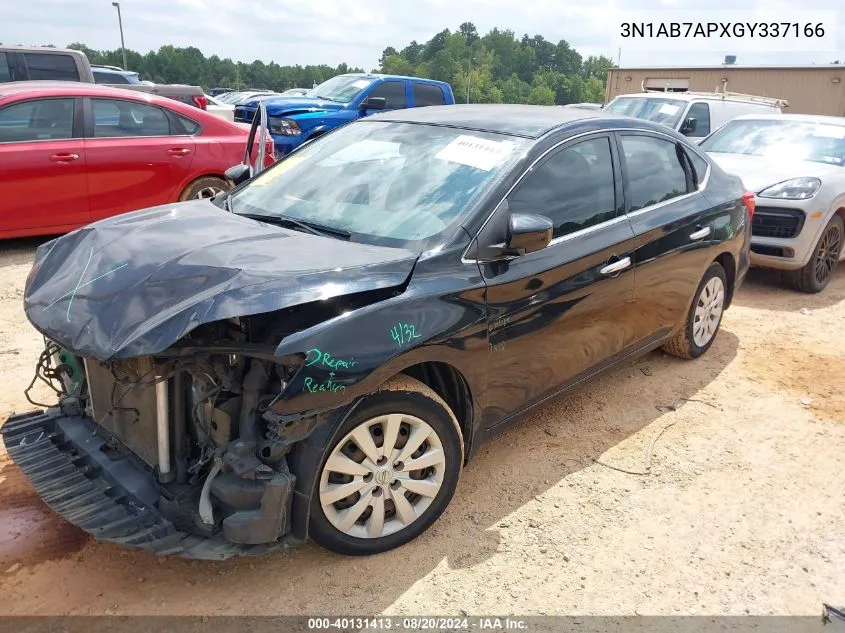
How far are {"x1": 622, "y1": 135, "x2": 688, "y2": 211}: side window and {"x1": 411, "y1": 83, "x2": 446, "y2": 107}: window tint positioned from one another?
28.3ft

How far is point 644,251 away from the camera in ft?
12.9

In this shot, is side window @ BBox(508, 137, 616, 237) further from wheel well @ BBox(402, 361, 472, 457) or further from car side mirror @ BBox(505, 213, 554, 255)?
wheel well @ BBox(402, 361, 472, 457)

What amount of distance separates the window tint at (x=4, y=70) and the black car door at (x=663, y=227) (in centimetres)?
929

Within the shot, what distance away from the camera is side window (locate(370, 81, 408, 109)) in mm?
12078

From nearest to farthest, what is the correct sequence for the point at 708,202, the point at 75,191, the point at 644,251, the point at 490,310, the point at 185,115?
the point at 490,310
the point at 644,251
the point at 708,202
the point at 75,191
the point at 185,115

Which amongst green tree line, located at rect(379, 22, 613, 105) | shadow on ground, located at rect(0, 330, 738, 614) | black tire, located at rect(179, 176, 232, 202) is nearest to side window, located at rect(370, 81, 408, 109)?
black tire, located at rect(179, 176, 232, 202)

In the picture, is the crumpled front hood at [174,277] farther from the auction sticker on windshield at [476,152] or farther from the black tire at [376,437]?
the auction sticker on windshield at [476,152]

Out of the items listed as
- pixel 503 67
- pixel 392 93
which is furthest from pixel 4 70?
pixel 503 67

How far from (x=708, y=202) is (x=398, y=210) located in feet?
7.83

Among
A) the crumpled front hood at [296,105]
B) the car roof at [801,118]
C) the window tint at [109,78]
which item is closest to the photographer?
the car roof at [801,118]

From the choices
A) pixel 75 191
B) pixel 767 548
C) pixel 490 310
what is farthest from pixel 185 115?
pixel 767 548

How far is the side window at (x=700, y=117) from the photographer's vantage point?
10742mm

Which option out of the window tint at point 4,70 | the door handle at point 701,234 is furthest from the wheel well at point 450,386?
the window tint at point 4,70

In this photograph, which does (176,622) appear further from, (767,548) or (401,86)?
(401,86)
